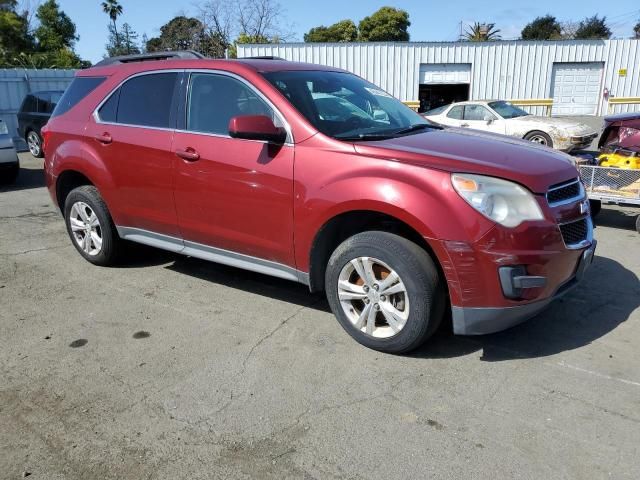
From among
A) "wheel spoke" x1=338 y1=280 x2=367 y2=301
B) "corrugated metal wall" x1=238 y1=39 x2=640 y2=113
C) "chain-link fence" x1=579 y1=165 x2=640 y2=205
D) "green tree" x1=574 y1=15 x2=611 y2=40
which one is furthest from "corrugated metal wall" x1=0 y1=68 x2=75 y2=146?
"green tree" x1=574 y1=15 x2=611 y2=40

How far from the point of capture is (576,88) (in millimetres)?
25422

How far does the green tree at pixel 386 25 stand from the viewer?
2044 inches

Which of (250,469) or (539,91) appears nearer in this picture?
(250,469)

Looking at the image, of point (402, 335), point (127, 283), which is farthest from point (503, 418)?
point (127, 283)

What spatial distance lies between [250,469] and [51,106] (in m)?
14.1

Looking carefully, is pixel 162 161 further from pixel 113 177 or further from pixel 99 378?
pixel 99 378

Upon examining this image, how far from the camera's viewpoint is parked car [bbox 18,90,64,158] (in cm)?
1407

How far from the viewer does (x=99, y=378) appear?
330 centimetres

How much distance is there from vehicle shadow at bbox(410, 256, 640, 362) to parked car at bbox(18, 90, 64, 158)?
532 inches

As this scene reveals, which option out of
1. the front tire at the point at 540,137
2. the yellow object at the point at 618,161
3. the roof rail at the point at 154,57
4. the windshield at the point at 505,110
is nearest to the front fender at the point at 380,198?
the roof rail at the point at 154,57

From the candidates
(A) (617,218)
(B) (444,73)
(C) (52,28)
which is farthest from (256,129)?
(C) (52,28)

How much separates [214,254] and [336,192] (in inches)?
53.5

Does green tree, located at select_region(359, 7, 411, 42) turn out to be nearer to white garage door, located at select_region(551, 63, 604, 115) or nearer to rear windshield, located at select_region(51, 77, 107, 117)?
white garage door, located at select_region(551, 63, 604, 115)

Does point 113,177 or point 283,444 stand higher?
point 113,177
